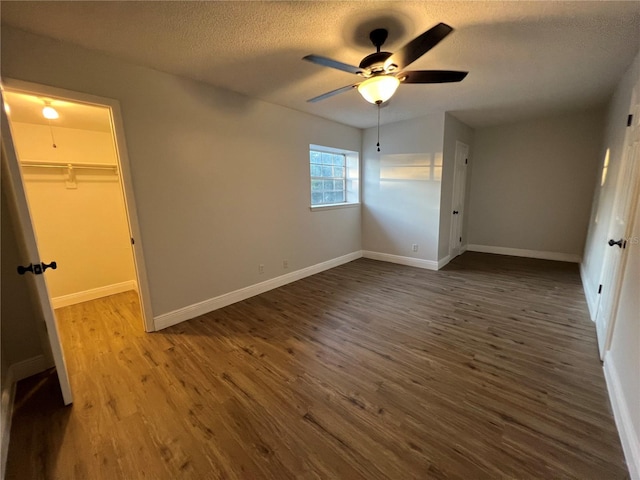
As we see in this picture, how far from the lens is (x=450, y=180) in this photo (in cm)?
455

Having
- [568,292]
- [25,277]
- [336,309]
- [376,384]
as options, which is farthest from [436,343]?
[25,277]

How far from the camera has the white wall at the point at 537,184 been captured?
14.8ft

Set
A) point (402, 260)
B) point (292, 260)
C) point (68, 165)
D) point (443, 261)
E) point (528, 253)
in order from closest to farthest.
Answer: point (68, 165), point (292, 260), point (443, 261), point (402, 260), point (528, 253)

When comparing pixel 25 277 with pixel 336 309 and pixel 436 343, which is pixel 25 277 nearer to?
pixel 336 309

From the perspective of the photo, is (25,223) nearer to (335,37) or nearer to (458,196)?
(335,37)

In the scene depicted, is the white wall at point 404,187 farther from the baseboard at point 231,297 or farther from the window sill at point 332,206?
the baseboard at point 231,297

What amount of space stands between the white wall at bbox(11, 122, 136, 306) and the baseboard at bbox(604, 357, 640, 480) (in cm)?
455

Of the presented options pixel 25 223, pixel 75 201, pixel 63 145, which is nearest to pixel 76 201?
pixel 75 201

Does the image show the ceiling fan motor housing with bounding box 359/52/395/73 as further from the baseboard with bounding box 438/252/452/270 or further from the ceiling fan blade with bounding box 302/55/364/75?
the baseboard with bounding box 438/252/452/270

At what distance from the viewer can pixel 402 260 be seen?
192 inches

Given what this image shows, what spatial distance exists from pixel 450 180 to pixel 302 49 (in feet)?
11.1

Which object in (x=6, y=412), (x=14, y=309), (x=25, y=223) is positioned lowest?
(x=6, y=412)

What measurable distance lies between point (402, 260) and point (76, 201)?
4904mm

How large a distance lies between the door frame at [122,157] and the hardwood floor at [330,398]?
0.43m
